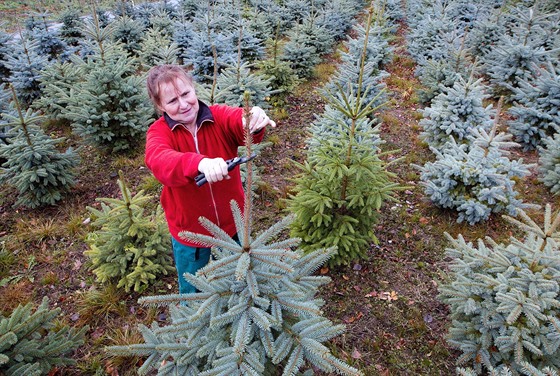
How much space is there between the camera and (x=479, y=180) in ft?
15.4

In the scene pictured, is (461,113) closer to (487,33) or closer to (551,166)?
(551,166)

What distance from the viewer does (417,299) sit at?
4.11 metres

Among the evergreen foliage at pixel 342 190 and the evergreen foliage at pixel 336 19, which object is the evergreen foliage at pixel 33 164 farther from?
the evergreen foliage at pixel 336 19

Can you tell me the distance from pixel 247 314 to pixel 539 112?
6.80 meters

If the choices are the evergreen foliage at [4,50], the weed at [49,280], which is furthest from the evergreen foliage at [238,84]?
the evergreen foliage at [4,50]

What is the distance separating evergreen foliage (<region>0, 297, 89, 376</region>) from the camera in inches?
103

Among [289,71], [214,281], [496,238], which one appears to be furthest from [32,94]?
[496,238]

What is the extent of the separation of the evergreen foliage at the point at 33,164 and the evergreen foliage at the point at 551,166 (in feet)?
25.5

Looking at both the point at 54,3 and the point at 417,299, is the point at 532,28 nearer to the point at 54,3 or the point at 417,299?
the point at 417,299

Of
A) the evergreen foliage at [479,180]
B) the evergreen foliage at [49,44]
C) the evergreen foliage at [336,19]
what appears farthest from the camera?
the evergreen foliage at [336,19]

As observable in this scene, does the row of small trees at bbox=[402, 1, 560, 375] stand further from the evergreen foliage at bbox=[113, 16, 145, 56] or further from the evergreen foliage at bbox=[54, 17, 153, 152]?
the evergreen foliage at bbox=[113, 16, 145, 56]

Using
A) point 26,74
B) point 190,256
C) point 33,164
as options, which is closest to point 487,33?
point 190,256

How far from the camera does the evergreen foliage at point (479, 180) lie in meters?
4.65

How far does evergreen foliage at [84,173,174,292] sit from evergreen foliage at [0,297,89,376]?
93 centimetres
